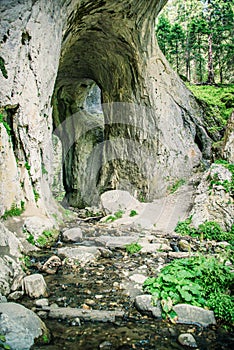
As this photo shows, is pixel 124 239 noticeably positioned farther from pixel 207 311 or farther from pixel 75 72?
pixel 75 72

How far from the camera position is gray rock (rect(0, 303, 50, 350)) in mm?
2520

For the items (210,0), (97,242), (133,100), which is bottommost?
(97,242)

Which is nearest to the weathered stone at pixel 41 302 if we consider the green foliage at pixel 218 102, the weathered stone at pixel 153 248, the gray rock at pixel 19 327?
the gray rock at pixel 19 327

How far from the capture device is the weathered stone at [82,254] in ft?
17.2

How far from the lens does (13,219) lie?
6.33 meters

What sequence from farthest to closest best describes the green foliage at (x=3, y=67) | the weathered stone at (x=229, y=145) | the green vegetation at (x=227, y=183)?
the weathered stone at (x=229, y=145)
the green vegetation at (x=227, y=183)
the green foliage at (x=3, y=67)

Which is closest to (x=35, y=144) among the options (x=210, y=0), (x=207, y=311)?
(x=207, y=311)

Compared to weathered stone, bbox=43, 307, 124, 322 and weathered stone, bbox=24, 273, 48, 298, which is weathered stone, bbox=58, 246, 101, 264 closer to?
weathered stone, bbox=24, 273, 48, 298

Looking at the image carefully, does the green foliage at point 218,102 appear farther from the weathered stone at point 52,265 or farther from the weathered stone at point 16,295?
the weathered stone at point 16,295

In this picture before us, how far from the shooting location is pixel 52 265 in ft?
16.3

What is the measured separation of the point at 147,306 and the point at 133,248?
261cm

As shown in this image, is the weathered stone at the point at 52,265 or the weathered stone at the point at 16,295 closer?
the weathered stone at the point at 16,295

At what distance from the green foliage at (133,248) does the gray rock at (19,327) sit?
10.6 feet

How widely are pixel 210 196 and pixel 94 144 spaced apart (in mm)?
13387
